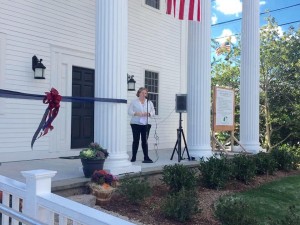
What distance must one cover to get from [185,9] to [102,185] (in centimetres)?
444

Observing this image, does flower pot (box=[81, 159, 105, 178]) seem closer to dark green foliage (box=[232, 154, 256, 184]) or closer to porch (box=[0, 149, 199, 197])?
porch (box=[0, 149, 199, 197])

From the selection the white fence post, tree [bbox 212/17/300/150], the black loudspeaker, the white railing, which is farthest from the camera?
tree [bbox 212/17/300/150]

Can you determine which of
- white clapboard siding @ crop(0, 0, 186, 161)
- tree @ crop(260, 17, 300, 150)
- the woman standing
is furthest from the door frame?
tree @ crop(260, 17, 300, 150)

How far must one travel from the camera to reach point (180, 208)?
4.46m

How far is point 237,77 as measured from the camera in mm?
16031

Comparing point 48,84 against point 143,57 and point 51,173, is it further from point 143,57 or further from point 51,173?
point 51,173

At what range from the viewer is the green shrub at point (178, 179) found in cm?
562

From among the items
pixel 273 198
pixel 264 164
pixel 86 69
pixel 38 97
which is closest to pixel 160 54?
pixel 86 69

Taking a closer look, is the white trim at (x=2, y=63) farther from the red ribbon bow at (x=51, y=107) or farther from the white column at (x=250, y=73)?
the white column at (x=250, y=73)

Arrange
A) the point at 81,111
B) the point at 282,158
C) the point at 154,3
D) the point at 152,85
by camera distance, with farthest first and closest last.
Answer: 1. the point at 154,3
2. the point at 152,85
3. the point at 81,111
4. the point at 282,158

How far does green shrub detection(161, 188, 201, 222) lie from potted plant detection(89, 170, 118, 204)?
77 cm

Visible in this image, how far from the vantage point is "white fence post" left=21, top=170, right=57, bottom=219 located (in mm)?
2582

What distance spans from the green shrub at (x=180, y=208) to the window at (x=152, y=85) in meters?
6.71

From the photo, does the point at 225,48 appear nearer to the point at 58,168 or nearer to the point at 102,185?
the point at 58,168
